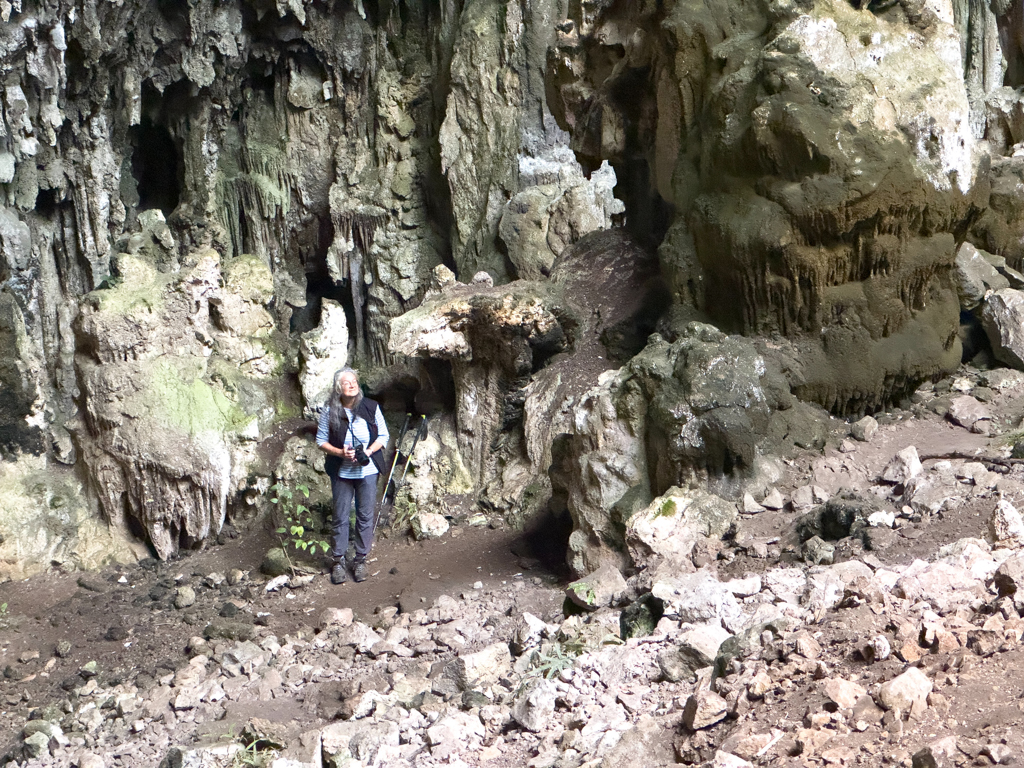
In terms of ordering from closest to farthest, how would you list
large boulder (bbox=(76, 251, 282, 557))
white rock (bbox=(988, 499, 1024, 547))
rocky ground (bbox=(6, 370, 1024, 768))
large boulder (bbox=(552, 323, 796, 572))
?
rocky ground (bbox=(6, 370, 1024, 768))
white rock (bbox=(988, 499, 1024, 547))
large boulder (bbox=(552, 323, 796, 572))
large boulder (bbox=(76, 251, 282, 557))

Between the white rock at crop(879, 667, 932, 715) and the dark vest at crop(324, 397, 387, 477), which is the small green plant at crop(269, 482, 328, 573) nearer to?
the dark vest at crop(324, 397, 387, 477)

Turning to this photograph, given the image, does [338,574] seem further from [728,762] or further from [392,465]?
[728,762]

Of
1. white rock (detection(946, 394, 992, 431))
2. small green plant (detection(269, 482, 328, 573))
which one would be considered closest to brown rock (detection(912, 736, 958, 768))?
white rock (detection(946, 394, 992, 431))

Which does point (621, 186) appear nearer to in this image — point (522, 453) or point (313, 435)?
point (522, 453)

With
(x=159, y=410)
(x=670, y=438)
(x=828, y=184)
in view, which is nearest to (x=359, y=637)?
→ (x=670, y=438)

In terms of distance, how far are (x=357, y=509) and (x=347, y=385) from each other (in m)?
0.95

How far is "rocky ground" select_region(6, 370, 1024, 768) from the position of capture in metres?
2.72

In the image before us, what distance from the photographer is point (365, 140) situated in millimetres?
13219

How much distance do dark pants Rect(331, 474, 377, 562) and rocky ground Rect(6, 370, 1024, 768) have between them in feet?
1.01

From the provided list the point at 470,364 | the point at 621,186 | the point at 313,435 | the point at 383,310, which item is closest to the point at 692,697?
the point at 470,364

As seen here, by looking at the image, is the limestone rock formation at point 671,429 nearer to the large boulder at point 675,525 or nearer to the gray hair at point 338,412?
the large boulder at point 675,525

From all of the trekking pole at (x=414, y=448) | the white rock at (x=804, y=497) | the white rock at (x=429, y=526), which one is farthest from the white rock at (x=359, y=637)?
the trekking pole at (x=414, y=448)

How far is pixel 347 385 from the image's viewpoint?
22.6 ft

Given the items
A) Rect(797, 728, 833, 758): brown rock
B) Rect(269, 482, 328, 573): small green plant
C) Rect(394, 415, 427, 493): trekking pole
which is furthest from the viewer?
Rect(394, 415, 427, 493): trekking pole
